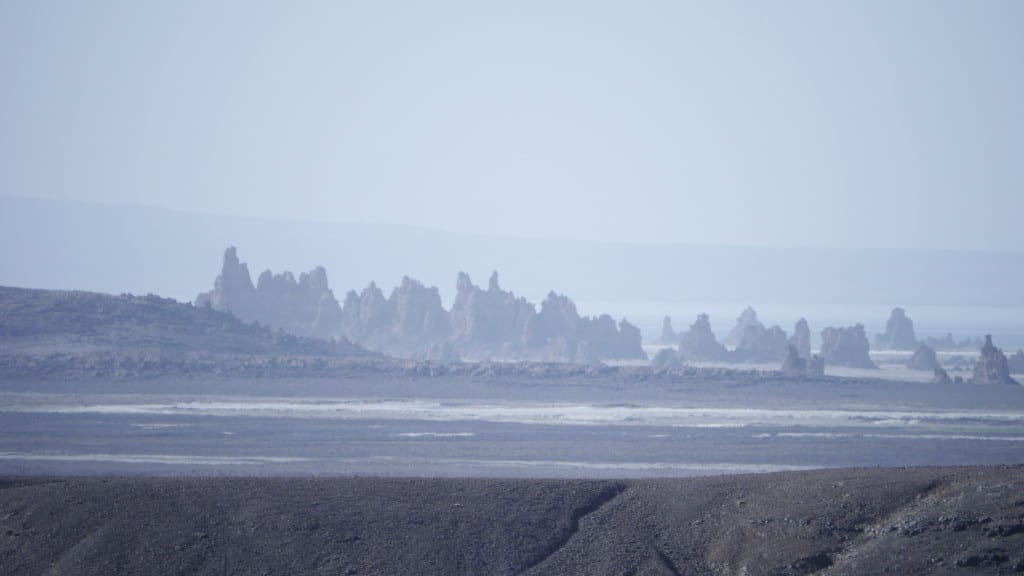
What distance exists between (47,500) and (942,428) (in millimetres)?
38712

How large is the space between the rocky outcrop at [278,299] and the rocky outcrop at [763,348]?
32.4 metres

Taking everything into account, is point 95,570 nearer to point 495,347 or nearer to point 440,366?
point 440,366

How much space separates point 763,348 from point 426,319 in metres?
26.7

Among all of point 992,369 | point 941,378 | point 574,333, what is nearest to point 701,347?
point 574,333

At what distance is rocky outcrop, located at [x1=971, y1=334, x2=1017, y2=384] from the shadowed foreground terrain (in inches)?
1887

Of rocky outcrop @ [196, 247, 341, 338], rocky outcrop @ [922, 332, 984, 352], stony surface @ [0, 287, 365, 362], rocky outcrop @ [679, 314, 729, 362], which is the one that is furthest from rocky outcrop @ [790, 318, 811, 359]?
rocky outcrop @ [196, 247, 341, 338]

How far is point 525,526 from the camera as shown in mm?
19297

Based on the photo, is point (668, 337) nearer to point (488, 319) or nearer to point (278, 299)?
point (488, 319)

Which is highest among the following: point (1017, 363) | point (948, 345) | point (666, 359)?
point (948, 345)

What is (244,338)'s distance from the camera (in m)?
74.8

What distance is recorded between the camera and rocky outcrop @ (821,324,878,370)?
82.4 meters

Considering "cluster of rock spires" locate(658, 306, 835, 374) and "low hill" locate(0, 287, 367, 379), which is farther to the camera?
"cluster of rock spires" locate(658, 306, 835, 374)

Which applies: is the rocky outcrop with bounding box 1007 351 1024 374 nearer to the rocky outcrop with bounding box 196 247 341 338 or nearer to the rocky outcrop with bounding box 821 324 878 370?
the rocky outcrop with bounding box 821 324 878 370

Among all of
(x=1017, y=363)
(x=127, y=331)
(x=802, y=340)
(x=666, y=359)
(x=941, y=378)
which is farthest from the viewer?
(x=802, y=340)
